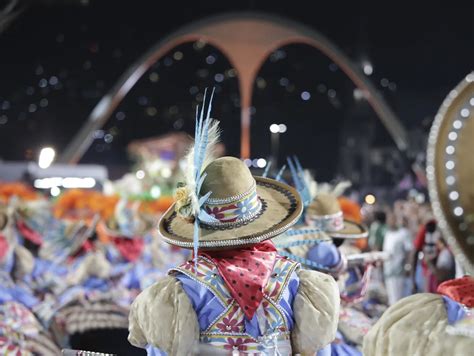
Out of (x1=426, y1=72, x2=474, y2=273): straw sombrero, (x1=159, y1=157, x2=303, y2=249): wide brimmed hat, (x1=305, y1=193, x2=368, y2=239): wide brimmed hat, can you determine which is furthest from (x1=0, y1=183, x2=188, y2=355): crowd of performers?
(x1=426, y1=72, x2=474, y2=273): straw sombrero

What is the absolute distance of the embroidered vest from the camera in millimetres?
2928

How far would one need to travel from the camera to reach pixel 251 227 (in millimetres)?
3064

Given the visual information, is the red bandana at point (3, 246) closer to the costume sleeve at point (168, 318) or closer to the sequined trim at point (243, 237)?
the sequined trim at point (243, 237)

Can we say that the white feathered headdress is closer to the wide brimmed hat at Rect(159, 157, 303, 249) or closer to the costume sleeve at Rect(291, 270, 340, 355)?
the wide brimmed hat at Rect(159, 157, 303, 249)

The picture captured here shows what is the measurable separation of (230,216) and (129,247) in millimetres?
7082

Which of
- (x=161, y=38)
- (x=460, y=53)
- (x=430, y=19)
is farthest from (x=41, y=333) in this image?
(x=161, y=38)

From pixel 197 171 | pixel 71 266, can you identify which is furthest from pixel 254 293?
pixel 71 266

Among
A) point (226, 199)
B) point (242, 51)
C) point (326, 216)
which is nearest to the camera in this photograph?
point (226, 199)

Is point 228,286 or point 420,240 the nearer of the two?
point 228,286

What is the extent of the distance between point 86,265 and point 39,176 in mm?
7559

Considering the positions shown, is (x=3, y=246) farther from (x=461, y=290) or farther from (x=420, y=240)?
(x=461, y=290)

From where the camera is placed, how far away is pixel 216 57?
22.8m

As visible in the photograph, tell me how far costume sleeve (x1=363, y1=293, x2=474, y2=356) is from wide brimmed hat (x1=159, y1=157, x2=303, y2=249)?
1.07 metres

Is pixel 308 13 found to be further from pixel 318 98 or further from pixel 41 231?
pixel 41 231
